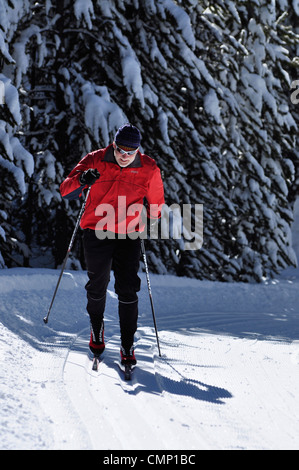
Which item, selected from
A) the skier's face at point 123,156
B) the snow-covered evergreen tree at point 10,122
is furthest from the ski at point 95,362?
the snow-covered evergreen tree at point 10,122

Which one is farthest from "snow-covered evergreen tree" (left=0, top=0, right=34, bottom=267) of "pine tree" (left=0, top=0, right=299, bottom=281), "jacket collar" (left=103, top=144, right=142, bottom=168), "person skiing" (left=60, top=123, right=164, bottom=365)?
"jacket collar" (left=103, top=144, right=142, bottom=168)

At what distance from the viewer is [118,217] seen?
4539 millimetres

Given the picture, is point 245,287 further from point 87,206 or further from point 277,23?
point 277,23

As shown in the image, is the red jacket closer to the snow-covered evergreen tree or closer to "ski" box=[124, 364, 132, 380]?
"ski" box=[124, 364, 132, 380]

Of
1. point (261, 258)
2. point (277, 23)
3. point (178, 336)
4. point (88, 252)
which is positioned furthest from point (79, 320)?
point (277, 23)

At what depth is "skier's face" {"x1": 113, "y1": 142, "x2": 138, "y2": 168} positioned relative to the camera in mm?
4421

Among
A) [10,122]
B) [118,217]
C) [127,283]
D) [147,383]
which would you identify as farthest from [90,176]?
[10,122]

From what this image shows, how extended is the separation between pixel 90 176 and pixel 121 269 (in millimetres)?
835

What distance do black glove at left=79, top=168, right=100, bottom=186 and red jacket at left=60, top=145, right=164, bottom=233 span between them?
165 millimetres

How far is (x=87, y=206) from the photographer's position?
4.64m

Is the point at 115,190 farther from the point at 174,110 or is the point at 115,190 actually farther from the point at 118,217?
the point at 174,110

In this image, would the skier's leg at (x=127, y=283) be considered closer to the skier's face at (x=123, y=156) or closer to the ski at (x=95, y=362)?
the ski at (x=95, y=362)

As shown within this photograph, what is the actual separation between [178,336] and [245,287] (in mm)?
5199

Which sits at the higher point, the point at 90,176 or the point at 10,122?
the point at 90,176
